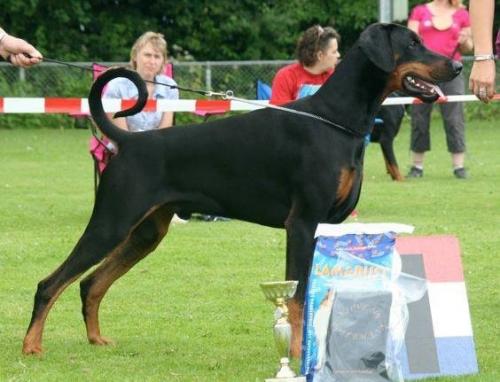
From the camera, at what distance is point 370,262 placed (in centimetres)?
465

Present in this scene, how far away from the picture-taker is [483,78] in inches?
223

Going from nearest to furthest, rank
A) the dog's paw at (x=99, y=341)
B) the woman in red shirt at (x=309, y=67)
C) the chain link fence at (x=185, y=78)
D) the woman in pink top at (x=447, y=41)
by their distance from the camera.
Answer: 1. the dog's paw at (x=99, y=341)
2. the woman in red shirt at (x=309, y=67)
3. the woman in pink top at (x=447, y=41)
4. the chain link fence at (x=185, y=78)

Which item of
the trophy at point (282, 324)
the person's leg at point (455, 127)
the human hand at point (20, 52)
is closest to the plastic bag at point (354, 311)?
the trophy at point (282, 324)

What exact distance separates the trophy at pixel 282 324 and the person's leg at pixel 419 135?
9.07 m

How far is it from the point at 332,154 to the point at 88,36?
23.5m

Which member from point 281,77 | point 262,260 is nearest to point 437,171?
point 281,77

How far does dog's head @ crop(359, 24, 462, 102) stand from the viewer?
5786 mm

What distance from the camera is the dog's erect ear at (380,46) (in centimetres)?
578

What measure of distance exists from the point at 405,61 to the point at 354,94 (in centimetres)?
29

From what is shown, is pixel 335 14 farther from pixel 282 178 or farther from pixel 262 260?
pixel 282 178

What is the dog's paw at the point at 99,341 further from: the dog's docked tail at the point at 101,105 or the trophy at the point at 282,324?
the trophy at the point at 282,324

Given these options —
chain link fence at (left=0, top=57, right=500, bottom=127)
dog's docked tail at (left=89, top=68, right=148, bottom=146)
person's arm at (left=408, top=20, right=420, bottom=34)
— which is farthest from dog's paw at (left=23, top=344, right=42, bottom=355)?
chain link fence at (left=0, top=57, right=500, bottom=127)

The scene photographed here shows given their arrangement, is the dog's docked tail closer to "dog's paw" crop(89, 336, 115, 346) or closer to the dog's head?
"dog's paw" crop(89, 336, 115, 346)

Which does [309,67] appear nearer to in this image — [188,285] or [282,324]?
[188,285]
